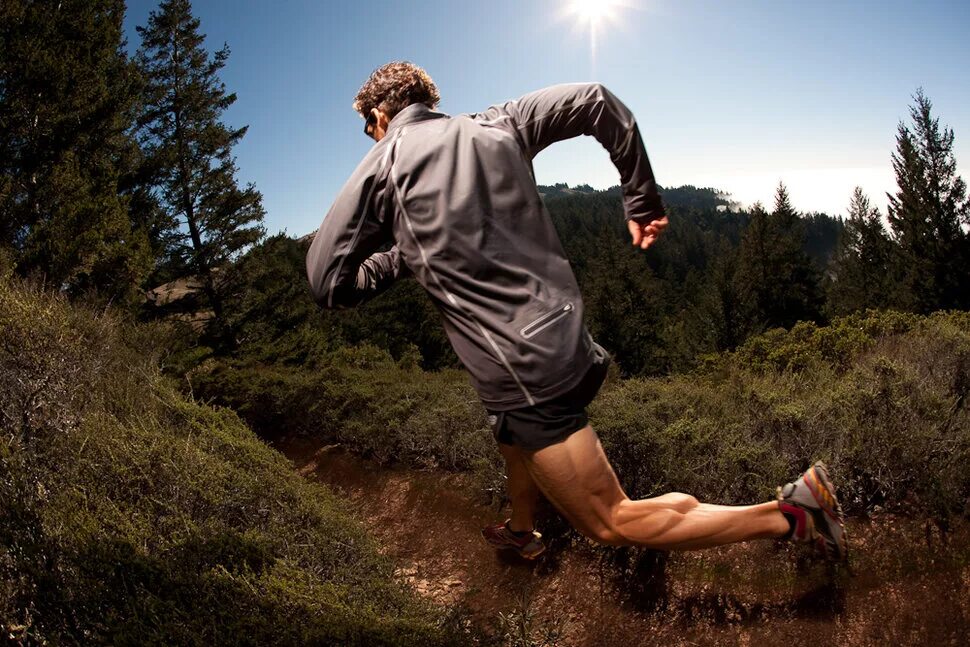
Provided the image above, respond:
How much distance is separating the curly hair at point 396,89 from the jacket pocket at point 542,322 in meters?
0.79

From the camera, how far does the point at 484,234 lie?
55.8 inches

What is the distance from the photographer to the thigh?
1.47 meters

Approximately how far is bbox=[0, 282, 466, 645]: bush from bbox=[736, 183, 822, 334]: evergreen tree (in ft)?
98.5

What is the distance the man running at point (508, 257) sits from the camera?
55.9 inches

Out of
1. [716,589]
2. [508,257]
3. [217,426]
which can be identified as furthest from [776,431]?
[217,426]

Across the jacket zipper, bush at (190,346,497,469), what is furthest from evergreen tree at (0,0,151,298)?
the jacket zipper

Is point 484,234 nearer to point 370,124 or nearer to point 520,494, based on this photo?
point 370,124

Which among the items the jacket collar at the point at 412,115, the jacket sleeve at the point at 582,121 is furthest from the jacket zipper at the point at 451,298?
the jacket sleeve at the point at 582,121

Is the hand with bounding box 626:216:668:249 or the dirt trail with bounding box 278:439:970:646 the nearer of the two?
the hand with bounding box 626:216:668:249

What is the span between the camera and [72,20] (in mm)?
12273

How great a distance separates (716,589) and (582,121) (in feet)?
9.88

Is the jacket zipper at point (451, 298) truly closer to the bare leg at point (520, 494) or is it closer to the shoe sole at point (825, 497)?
the bare leg at point (520, 494)

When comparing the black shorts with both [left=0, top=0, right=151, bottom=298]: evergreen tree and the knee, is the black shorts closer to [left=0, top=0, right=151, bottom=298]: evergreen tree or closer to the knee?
the knee

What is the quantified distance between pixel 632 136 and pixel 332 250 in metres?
0.93
